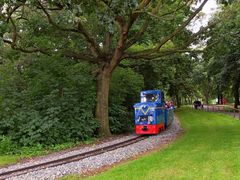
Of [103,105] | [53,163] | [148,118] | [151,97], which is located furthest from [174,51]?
[53,163]

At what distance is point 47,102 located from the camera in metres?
21.6

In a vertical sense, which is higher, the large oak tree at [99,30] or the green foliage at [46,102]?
the large oak tree at [99,30]

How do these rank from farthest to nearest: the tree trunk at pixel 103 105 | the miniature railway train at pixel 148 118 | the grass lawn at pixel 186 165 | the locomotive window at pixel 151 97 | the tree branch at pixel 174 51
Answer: the locomotive window at pixel 151 97 → the tree trunk at pixel 103 105 → the tree branch at pixel 174 51 → the miniature railway train at pixel 148 118 → the grass lawn at pixel 186 165

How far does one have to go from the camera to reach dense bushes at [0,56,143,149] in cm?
1970

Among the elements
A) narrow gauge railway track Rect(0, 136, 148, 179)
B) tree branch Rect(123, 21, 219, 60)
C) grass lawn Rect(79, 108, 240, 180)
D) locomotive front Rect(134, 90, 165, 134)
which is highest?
tree branch Rect(123, 21, 219, 60)

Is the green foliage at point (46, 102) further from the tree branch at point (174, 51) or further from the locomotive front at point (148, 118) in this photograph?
the tree branch at point (174, 51)

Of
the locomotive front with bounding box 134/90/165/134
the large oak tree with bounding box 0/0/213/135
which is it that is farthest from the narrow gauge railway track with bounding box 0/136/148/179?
the large oak tree with bounding box 0/0/213/135

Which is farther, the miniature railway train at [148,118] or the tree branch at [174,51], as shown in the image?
the tree branch at [174,51]

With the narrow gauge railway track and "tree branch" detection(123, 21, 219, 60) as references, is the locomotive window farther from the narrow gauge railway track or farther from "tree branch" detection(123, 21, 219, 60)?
the narrow gauge railway track

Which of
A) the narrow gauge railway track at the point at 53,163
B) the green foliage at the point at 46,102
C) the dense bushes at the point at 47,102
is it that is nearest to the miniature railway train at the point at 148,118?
the dense bushes at the point at 47,102

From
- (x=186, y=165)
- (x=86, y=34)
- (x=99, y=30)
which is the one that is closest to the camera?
(x=186, y=165)

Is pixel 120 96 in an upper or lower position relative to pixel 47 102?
upper

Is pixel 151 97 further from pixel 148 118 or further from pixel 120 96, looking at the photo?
pixel 148 118

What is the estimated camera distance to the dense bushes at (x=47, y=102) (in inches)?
776
